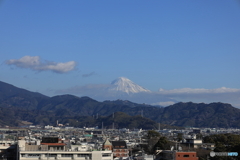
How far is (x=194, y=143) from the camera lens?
67250 mm

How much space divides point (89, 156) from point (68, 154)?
1.58 metres

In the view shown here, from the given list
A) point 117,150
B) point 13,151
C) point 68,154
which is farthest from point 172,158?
point 117,150

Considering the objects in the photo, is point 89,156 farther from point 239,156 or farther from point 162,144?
point 162,144

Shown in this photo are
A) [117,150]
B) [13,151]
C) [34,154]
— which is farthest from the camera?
[117,150]

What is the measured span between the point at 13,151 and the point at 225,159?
1810 centimetres

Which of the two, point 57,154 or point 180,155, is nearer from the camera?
point 57,154

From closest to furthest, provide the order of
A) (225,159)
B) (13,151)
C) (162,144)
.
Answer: (225,159), (13,151), (162,144)

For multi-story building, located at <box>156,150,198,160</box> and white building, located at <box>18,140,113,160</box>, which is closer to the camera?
white building, located at <box>18,140,113,160</box>

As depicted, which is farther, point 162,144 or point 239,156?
point 162,144

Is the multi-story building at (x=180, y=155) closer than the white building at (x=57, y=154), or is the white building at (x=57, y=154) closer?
the white building at (x=57, y=154)

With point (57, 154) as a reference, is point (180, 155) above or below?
below

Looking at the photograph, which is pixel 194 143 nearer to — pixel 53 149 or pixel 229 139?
pixel 229 139

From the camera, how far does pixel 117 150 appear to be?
2901 inches

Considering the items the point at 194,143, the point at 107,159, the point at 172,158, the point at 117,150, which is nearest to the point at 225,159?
the point at 172,158
